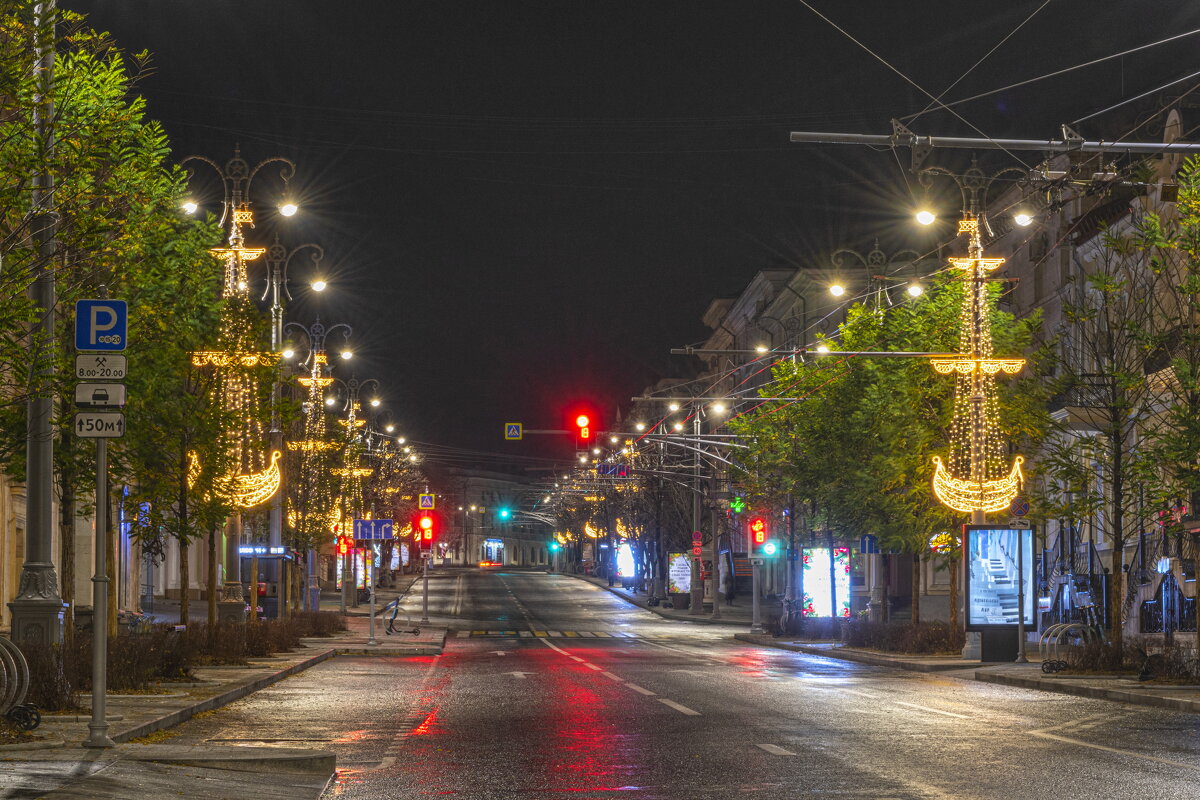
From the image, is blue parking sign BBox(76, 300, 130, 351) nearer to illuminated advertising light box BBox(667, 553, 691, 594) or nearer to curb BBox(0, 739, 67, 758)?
curb BBox(0, 739, 67, 758)

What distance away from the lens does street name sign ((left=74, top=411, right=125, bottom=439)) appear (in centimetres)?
1400

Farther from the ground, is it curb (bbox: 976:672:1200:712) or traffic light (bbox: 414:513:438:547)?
traffic light (bbox: 414:513:438:547)

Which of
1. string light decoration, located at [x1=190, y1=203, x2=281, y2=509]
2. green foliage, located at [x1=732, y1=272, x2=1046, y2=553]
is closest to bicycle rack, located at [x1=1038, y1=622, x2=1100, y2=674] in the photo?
green foliage, located at [x1=732, y1=272, x2=1046, y2=553]

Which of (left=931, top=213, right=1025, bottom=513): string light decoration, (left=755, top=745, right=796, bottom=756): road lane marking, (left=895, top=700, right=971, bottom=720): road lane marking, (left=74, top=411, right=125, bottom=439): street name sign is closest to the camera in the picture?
(left=755, top=745, right=796, bottom=756): road lane marking

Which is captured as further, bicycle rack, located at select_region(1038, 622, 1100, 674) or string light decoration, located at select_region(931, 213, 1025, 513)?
string light decoration, located at select_region(931, 213, 1025, 513)

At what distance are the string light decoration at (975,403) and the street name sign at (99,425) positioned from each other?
18963 millimetres

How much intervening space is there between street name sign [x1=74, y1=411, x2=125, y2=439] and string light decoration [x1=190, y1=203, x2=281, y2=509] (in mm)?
12362

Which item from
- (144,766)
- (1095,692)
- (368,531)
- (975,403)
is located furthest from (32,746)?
(368,531)

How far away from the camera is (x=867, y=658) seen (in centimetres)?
3641

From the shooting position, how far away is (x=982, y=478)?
1176 inches

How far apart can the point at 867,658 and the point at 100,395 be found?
25.3m

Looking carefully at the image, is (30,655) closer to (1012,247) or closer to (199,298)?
(199,298)

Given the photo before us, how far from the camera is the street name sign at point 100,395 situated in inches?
558

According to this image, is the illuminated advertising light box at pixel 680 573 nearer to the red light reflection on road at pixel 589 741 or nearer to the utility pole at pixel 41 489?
the red light reflection on road at pixel 589 741
